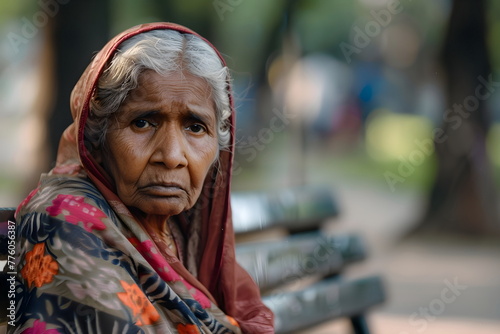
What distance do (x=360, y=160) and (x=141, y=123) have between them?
26929 mm

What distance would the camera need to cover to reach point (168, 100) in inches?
88.9

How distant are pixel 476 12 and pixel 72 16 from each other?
692 centimetres

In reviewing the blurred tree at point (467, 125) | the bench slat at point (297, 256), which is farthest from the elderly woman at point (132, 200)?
the blurred tree at point (467, 125)

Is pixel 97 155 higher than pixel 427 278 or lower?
higher

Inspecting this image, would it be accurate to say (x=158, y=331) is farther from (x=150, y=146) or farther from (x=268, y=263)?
(x=268, y=263)

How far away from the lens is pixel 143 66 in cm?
225

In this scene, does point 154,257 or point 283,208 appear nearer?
point 154,257

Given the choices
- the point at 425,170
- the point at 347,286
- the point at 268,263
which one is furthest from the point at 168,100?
the point at 425,170
